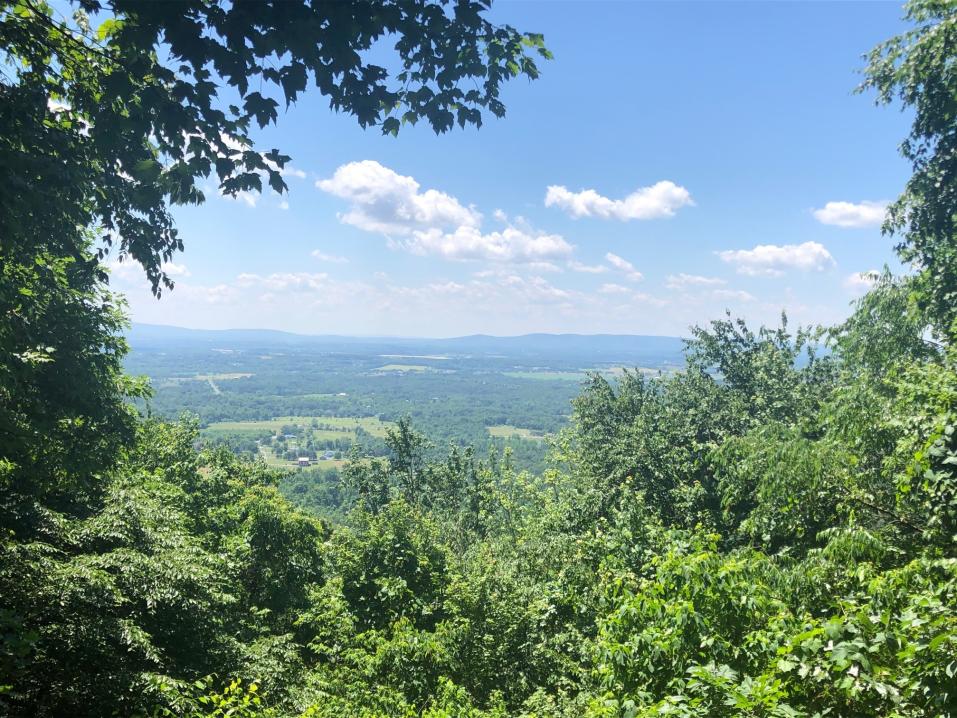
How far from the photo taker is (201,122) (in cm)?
441

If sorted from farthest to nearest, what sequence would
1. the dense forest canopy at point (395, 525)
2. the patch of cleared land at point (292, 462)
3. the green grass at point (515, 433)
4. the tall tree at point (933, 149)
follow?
the green grass at point (515, 433) < the patch of cleared land at point (292, 462) < the tall tree at point (933, 149) < the dense forest canopy at point (395, 525)

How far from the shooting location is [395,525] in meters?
16.9

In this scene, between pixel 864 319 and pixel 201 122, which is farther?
pixel 864 319

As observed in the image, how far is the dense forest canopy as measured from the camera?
411 centimetres

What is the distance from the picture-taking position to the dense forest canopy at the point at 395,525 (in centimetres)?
411

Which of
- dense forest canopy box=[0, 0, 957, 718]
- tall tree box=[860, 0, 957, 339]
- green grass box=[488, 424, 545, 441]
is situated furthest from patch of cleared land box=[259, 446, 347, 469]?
tall tree box=[860, 0, 957, 339]

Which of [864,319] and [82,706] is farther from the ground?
[864,319]

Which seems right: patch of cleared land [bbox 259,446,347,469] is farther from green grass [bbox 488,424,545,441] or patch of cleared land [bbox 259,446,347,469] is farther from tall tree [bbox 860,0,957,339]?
tall tree [bbox 860,0,957,339]

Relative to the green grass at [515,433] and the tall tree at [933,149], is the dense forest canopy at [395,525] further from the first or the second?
the green grass at [515,433]

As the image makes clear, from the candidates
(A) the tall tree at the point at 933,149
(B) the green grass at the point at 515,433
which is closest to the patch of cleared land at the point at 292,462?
(B) the green grass at the point at 515,433

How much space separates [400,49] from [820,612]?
27.6 ft

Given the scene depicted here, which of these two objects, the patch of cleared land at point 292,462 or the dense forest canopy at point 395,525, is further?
the patch of cleared land at point 292,462

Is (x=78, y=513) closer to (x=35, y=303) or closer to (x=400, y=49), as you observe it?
(x=35, y=303)

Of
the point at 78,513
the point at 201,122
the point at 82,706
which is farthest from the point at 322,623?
the point at 201,122
